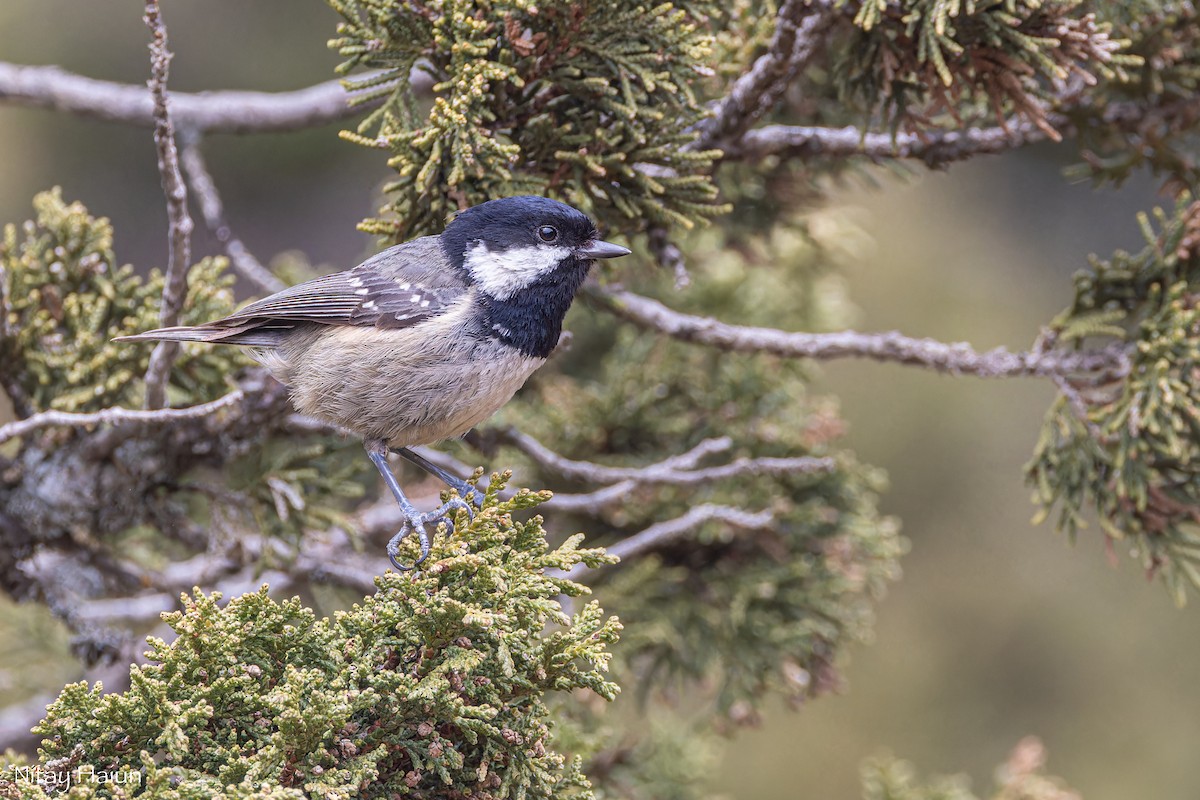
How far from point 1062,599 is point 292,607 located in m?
6.44

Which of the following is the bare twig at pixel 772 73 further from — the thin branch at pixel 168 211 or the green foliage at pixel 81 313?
the green foliage at pixel 81 313

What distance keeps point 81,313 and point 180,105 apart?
46.2 inches

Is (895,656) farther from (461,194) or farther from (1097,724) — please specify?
(461,194)

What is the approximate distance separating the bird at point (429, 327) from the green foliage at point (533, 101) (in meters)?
0.11

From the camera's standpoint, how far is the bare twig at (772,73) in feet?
9.71

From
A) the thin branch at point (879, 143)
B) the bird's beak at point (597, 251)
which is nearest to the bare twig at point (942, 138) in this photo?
the thin branch at point (879, 143)

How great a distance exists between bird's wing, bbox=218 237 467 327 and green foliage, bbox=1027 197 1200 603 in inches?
74.8

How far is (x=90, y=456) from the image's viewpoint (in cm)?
337

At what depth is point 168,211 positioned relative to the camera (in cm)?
277

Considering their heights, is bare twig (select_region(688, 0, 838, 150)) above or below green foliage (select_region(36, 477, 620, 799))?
above

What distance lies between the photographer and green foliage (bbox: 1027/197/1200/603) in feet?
9.89

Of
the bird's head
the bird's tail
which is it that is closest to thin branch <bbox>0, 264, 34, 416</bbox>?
the bird's tail

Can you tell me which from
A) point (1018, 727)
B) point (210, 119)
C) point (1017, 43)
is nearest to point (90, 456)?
point (210, 119)

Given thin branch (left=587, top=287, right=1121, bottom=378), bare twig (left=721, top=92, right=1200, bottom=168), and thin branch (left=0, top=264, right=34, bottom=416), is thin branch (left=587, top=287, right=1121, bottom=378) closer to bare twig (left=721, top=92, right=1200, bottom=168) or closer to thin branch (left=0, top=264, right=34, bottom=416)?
bare twig (left=721, top=92, right=1200, bottom=168)
